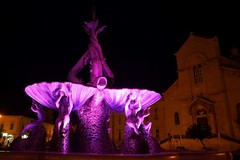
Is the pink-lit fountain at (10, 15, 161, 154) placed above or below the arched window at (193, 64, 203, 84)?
below

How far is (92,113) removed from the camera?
29.2ft

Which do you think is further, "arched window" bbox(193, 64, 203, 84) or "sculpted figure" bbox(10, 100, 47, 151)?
"arched window" bbox(193, 64, 203, 84)

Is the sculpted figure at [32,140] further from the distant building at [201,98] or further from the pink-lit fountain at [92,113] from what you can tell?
the distant building at [201,98]

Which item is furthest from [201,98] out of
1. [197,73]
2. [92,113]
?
[92,113]

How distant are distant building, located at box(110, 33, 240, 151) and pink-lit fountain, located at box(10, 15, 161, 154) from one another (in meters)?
18.9

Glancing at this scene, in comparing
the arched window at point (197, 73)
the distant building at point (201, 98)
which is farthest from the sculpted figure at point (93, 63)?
the arched window at point (197, 73)

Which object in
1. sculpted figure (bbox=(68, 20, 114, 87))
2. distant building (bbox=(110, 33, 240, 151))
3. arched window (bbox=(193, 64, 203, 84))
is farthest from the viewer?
arched window (bbox=(193, 64, 203, 84))

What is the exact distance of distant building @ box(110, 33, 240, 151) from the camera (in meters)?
27.3

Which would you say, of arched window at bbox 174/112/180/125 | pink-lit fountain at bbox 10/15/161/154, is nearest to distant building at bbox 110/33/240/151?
arched window at bbox 174/112/180/125

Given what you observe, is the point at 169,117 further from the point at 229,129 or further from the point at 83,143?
the point at 83,143

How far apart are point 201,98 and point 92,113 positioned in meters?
25.0

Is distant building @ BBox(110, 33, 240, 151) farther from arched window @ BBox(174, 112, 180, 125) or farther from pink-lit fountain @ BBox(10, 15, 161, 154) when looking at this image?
pink-lit fountain @ BBox(10, 15, 161, 154)

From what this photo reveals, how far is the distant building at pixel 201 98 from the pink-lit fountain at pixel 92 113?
18942mm

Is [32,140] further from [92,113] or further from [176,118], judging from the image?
[176,118]
